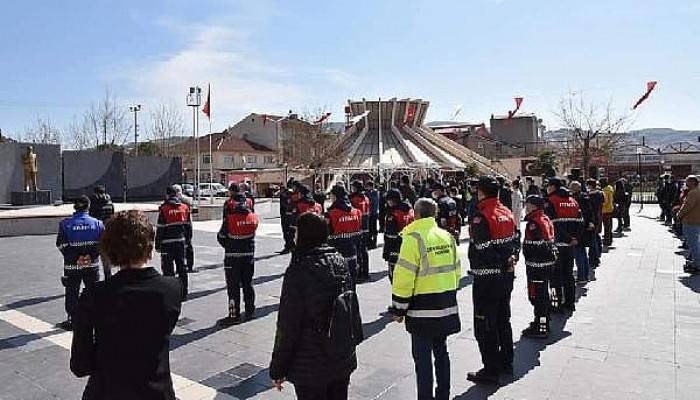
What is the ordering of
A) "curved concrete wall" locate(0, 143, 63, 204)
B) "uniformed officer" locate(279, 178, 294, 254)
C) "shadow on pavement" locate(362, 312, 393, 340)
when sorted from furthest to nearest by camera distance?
"curved concrete wall" locate(0, 143, 63, 204) < "uniformed officer" locate(279, 178, 294, 254) < "shadow on pavement" locate(362, 312, 393, 340)

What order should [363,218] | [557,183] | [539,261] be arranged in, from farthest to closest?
[363,218]
[557,183]
[539,261]

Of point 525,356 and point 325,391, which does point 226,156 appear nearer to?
point 525,356

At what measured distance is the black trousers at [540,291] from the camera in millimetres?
6355

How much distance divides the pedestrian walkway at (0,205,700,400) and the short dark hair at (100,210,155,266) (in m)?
2.70

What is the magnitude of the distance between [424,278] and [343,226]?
389 centimetres

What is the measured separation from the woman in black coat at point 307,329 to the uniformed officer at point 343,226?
4.66m

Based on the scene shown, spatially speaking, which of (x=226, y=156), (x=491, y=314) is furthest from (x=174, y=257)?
(x=226, y=156)

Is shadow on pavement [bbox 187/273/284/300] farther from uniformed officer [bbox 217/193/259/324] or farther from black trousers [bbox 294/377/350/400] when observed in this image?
black trousers [bbox 294/377/350/400]

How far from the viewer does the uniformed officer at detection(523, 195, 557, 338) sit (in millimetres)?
6367

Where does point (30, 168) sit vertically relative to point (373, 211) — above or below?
above

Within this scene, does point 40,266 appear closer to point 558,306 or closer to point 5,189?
point 558,306

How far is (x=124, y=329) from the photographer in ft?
8.20

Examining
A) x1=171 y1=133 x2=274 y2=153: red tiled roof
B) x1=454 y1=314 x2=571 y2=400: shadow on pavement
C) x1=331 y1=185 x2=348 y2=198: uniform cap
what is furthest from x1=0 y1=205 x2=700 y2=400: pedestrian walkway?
x1=171 y1=133 x2=274 y2=153: red tiled roof

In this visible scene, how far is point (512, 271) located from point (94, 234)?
5.24m
